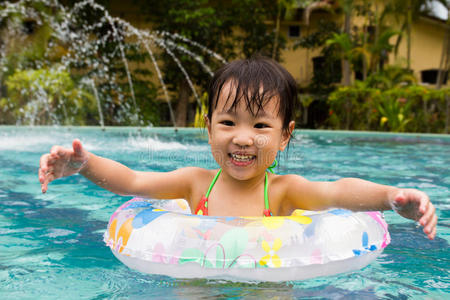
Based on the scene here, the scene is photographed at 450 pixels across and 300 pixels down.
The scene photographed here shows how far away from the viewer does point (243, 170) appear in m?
2.21

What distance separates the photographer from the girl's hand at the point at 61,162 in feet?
6.01

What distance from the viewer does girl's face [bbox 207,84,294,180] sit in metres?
2.16

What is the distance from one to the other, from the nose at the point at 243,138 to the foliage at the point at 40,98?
11.0m

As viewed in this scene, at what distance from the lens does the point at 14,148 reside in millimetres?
7035

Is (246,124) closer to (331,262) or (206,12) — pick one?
(331,262)

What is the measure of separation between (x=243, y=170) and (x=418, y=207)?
30.8 inches

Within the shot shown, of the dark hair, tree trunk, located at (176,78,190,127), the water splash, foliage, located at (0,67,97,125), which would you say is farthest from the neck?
tree trunk, located at (176,78,190,127)

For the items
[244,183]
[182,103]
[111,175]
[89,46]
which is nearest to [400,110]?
[182,103]

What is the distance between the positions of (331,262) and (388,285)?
30 centimetres

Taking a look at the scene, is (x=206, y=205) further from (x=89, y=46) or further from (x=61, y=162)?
(x=89, y=46)

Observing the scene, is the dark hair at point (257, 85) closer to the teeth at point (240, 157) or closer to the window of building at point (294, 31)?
the teeth at point (240, 157)

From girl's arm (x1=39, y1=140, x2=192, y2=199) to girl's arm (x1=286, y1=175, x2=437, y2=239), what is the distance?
0.53 meters

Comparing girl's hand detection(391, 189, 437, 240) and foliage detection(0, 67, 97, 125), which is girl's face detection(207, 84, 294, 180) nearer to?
girl's hand detection(391, 189, 437, 240)

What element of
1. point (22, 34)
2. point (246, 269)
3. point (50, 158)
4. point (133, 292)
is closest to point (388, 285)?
point (246, 269)
